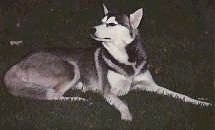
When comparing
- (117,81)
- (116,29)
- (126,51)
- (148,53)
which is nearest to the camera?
(116,29)

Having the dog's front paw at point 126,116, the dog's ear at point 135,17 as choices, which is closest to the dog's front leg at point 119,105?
the dog's front paw at point 126,116

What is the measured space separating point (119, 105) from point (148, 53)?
2.96m

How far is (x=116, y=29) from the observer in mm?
8398

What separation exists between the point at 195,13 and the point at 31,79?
5.63m

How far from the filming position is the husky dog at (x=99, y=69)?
331 inches

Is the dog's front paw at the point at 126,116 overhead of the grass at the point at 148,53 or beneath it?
overhead

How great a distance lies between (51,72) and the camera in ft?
28.4

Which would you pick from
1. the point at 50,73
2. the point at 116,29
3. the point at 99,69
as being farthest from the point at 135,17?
the point at 50,73

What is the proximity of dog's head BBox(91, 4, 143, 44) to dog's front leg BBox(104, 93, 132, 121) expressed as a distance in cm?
82

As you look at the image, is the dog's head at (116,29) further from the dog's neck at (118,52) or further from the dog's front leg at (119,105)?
the dog's front leg at (119,105)

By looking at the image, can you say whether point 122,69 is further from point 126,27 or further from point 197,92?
point 197,92

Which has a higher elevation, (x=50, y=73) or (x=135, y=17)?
(x=135, y=17)

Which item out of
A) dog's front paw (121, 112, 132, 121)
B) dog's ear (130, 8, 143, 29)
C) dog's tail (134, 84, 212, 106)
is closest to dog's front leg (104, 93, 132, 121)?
dog's front paw (121, 112, 132, 121)

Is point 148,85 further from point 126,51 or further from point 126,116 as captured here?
point 126,116
